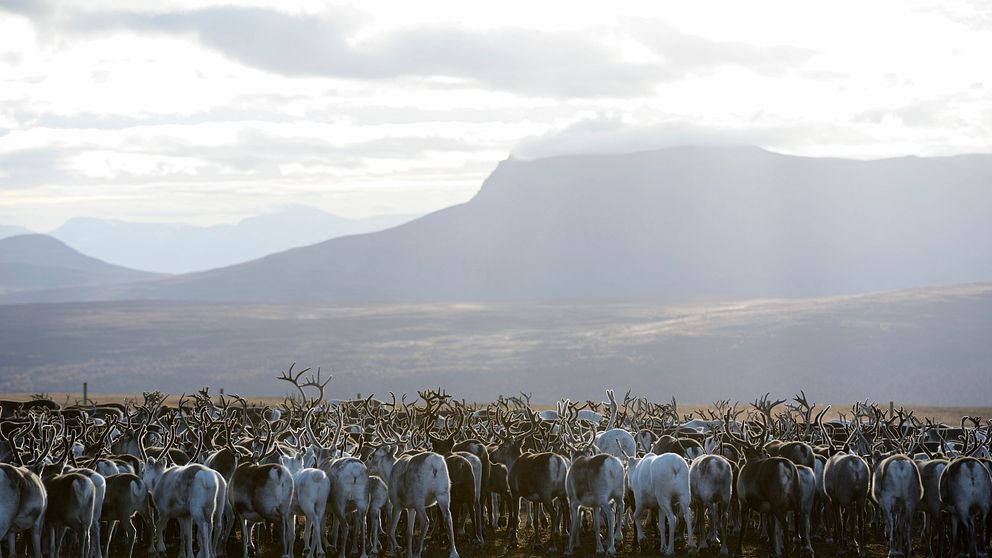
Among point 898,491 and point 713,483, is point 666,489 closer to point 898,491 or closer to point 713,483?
point 713,483

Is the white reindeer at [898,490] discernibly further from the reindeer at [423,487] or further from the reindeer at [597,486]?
the reindeer at [423,487]

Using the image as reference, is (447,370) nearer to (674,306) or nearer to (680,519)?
(674,306)

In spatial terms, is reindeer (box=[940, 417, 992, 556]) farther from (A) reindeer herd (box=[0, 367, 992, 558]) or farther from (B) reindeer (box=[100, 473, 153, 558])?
(B) reindeer (box=[100, 473, 153, 558])

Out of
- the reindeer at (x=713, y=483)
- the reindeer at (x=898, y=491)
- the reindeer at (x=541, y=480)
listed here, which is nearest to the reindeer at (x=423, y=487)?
the reindeer at (x=541, y=480)

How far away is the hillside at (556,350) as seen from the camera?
407 feet

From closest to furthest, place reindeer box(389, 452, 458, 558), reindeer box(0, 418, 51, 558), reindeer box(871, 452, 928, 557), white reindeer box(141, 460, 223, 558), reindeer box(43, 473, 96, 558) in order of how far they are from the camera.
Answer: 1. reindeer box(0, 418, 51, 558)
2. reindeer box(43, 473, 96, 558)
3. white reindeer box(141, 460, 223, 558)
4. reindeer box(871, 452, 928, 557)
5. reindeer box(389, 452, 458, 558)

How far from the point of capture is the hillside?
12412 cm

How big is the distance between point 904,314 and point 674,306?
45431 mm

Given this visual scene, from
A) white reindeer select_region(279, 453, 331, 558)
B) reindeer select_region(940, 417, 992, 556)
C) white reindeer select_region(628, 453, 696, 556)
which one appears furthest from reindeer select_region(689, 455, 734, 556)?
white reindeer select_region(279, 453, 331, 558)

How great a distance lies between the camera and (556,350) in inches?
5669

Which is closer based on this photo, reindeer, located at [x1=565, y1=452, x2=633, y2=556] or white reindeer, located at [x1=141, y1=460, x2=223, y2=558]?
white reindeer, located at [x1=141, y1=460, x2=223, y2=558]

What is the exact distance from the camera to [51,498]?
18.8 m

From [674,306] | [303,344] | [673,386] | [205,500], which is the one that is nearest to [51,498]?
[205,500]

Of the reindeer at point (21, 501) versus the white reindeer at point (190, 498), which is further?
the white reindeer at point (190, 498)
